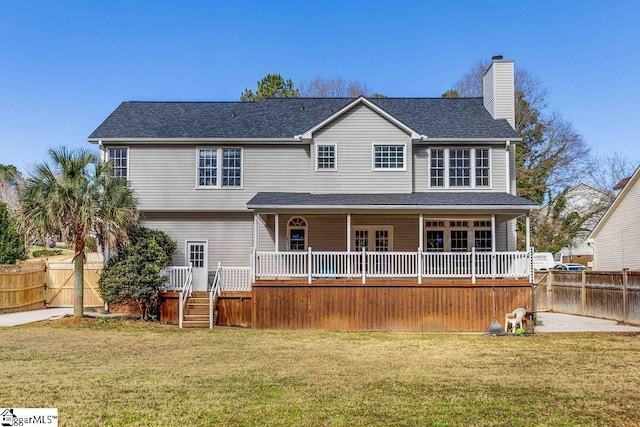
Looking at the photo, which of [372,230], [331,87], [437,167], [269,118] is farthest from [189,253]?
[331,87]

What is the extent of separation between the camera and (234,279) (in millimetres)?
19484

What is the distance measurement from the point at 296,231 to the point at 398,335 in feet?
22.9

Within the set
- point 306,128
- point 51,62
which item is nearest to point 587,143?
point 306,128

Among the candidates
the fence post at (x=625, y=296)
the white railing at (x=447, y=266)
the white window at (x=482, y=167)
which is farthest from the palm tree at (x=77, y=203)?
the fence post at (x=625, y=296)

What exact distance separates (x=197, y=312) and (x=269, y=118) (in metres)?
8.99

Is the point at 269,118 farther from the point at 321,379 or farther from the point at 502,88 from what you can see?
the point at 321,379

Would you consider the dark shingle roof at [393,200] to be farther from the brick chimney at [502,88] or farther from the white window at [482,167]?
the brick chimney at [502,88]

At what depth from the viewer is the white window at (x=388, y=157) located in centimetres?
2103

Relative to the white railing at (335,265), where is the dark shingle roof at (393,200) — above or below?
above

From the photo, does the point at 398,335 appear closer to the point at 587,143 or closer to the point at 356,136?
the point at 356,136

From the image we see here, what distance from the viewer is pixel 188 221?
862 inches

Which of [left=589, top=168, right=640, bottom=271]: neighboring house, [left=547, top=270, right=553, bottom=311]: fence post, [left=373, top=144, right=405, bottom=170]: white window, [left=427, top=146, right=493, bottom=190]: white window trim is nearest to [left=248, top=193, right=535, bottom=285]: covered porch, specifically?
[left=427, top=146, right=493, bottom=190]: white window trim

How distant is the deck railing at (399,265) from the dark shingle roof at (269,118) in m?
5.56

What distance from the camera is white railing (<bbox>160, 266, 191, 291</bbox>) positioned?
19406mm
